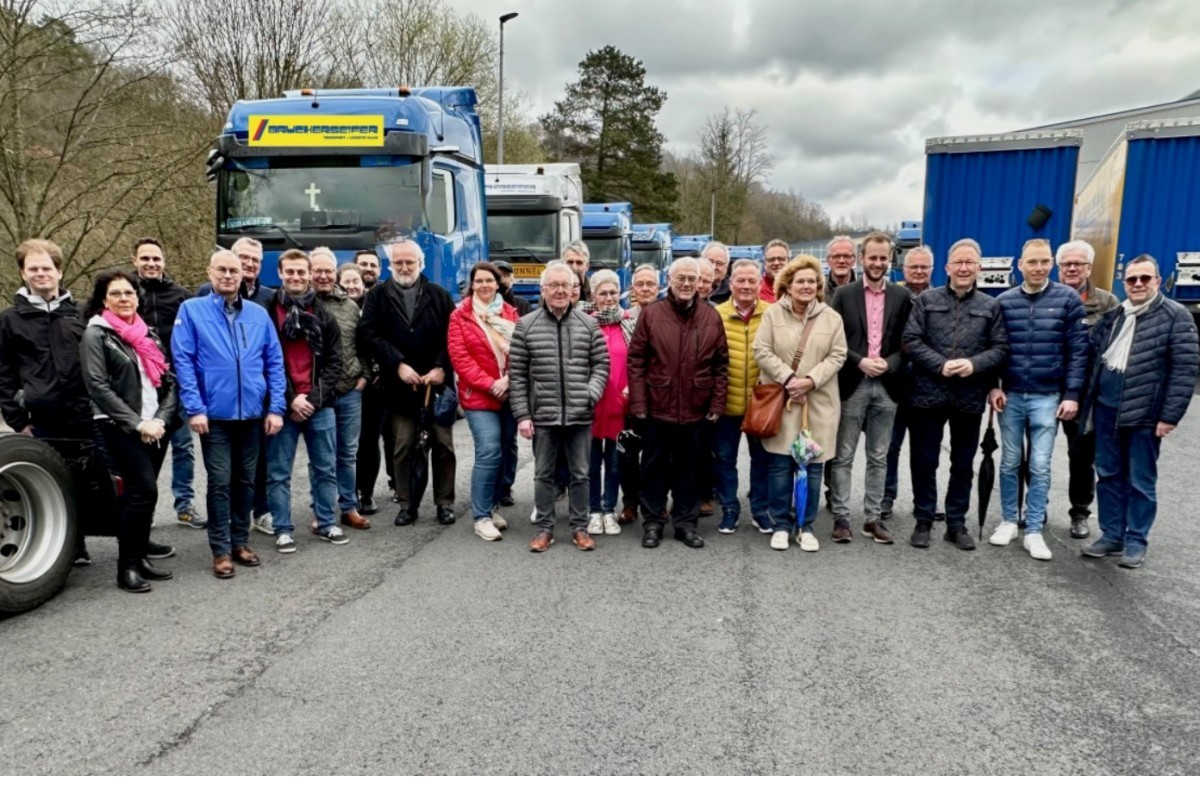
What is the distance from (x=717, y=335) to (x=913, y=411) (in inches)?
56.1

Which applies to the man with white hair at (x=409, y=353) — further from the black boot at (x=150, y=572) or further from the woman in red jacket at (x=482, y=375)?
the black boot at (x=150, y=572)

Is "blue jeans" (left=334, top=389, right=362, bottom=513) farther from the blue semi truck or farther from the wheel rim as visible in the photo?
the blue semi truck

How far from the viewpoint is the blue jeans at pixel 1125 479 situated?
499cm

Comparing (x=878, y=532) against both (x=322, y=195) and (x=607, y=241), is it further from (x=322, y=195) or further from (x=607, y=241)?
(x=607, y=241)

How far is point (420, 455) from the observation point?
590 cm

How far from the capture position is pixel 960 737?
9.91ft

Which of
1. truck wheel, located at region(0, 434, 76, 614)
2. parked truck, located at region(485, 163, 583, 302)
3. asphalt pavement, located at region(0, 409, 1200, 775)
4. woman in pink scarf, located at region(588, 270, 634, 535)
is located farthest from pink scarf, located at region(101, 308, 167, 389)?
parked truck, located at region(485, 163, 583, 302)

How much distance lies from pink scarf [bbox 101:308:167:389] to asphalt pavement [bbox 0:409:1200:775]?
1.20 metres

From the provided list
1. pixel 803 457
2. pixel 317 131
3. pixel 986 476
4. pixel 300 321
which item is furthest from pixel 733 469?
pixel 317 131

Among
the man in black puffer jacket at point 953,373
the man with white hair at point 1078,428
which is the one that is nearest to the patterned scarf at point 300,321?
the man in black puffer jacket at point 953,373

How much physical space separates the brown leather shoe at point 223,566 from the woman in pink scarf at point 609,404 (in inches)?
89.0

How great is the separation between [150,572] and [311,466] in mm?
1209
